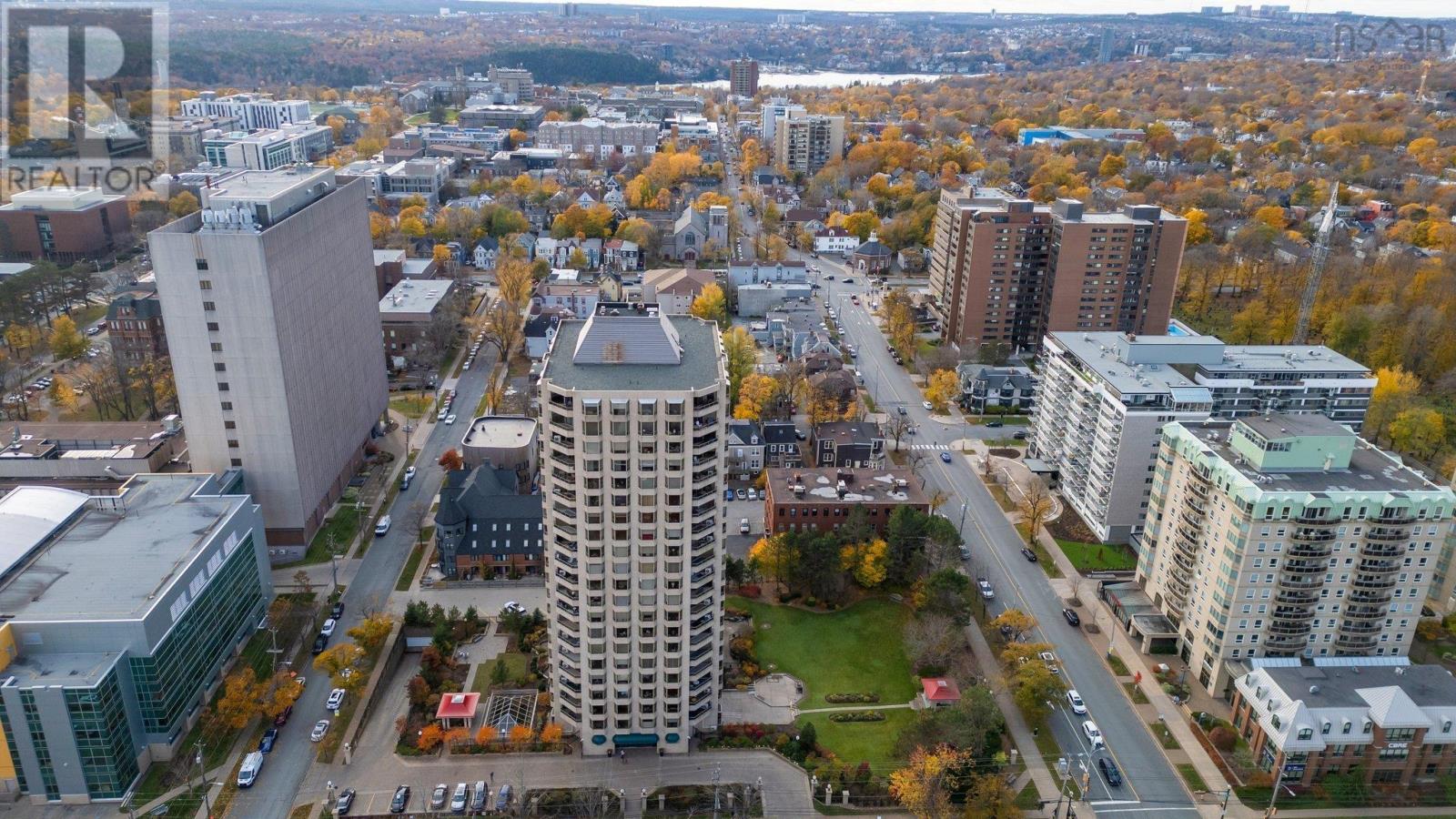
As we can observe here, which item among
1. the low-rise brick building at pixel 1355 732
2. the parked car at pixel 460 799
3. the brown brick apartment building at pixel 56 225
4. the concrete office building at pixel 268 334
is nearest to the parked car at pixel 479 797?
the parked car at pixel 460 799

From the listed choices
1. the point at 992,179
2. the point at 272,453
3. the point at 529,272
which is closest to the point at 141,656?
the point at 272,453

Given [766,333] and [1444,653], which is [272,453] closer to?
[766,333]

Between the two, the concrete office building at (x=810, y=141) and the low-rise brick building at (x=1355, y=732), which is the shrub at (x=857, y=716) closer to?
the low-rise brick building at (x=1355, y=732)

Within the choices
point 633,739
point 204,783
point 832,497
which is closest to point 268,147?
point 832,497

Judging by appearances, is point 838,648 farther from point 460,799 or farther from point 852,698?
point 460,799

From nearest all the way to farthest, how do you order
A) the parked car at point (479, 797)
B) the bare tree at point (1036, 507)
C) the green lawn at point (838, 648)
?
the parked car at point (479, 797) → the green lawn at point (838, 648) → the bare tree at point (1036, 507)

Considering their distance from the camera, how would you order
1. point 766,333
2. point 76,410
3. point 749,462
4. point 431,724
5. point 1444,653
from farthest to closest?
point 766,333
point 76,410
point 749,462
point 1444,653
point 431,724

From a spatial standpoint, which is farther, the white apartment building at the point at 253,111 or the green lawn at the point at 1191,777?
the white apartment building at the point at 253,111
